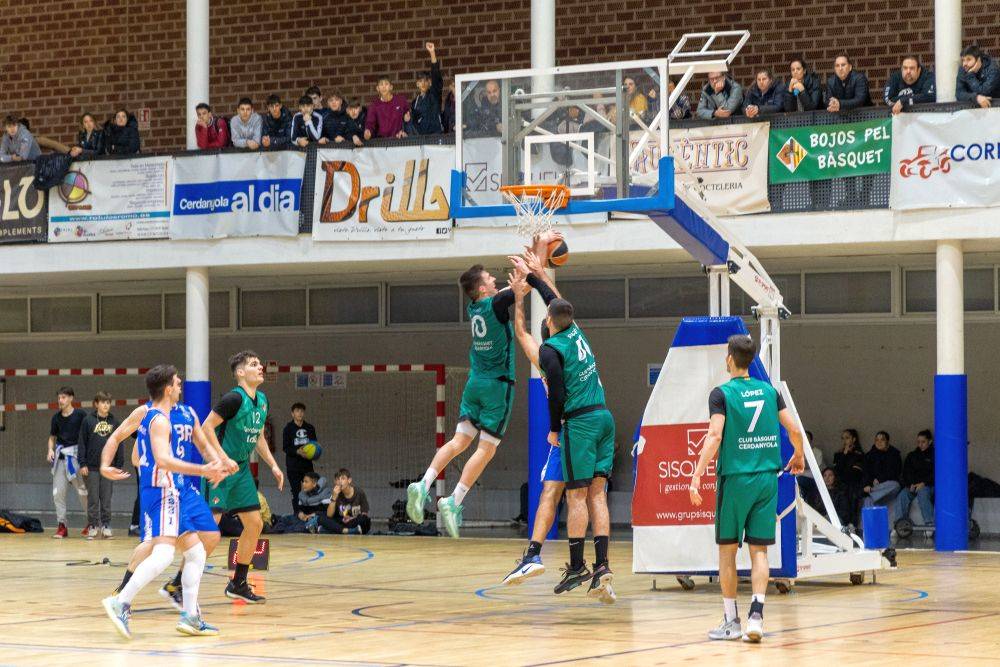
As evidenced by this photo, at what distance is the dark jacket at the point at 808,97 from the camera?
1948 centimetres

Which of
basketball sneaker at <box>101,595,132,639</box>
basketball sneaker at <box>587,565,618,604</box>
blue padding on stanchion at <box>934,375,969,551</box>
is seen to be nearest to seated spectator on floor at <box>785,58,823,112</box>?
blue padding on stanchion at <box>934,375,969,551</box>

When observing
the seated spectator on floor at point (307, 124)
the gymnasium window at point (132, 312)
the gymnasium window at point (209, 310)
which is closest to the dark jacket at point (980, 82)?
the seated spectator on floor at point (307, 124)

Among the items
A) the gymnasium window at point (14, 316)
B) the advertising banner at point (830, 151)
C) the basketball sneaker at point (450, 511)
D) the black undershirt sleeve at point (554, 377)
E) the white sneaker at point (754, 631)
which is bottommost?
the white sneaker at point (754, 631)

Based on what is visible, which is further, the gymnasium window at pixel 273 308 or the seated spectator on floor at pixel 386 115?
the gymnasium window at pixel 273 308

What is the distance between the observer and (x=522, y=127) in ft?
43.2

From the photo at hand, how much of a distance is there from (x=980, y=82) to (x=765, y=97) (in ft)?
8.93

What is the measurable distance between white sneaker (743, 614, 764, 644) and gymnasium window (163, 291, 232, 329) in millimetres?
19111

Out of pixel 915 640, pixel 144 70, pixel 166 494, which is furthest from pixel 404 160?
pixel 915 640

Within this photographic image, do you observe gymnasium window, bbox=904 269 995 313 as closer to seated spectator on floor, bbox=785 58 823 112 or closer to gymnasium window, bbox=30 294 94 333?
seated spectator on floor, bbox=785 58 823 112

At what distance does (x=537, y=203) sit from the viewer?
1209 centimetres

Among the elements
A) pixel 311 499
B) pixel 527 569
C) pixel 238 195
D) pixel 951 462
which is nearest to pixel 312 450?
pixel 311 499

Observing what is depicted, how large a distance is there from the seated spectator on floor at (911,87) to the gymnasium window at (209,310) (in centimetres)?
1331

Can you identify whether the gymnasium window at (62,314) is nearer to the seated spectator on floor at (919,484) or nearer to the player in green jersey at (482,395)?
the seated spectator on floor at (919,484)

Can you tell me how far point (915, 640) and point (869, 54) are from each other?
15151 mm
